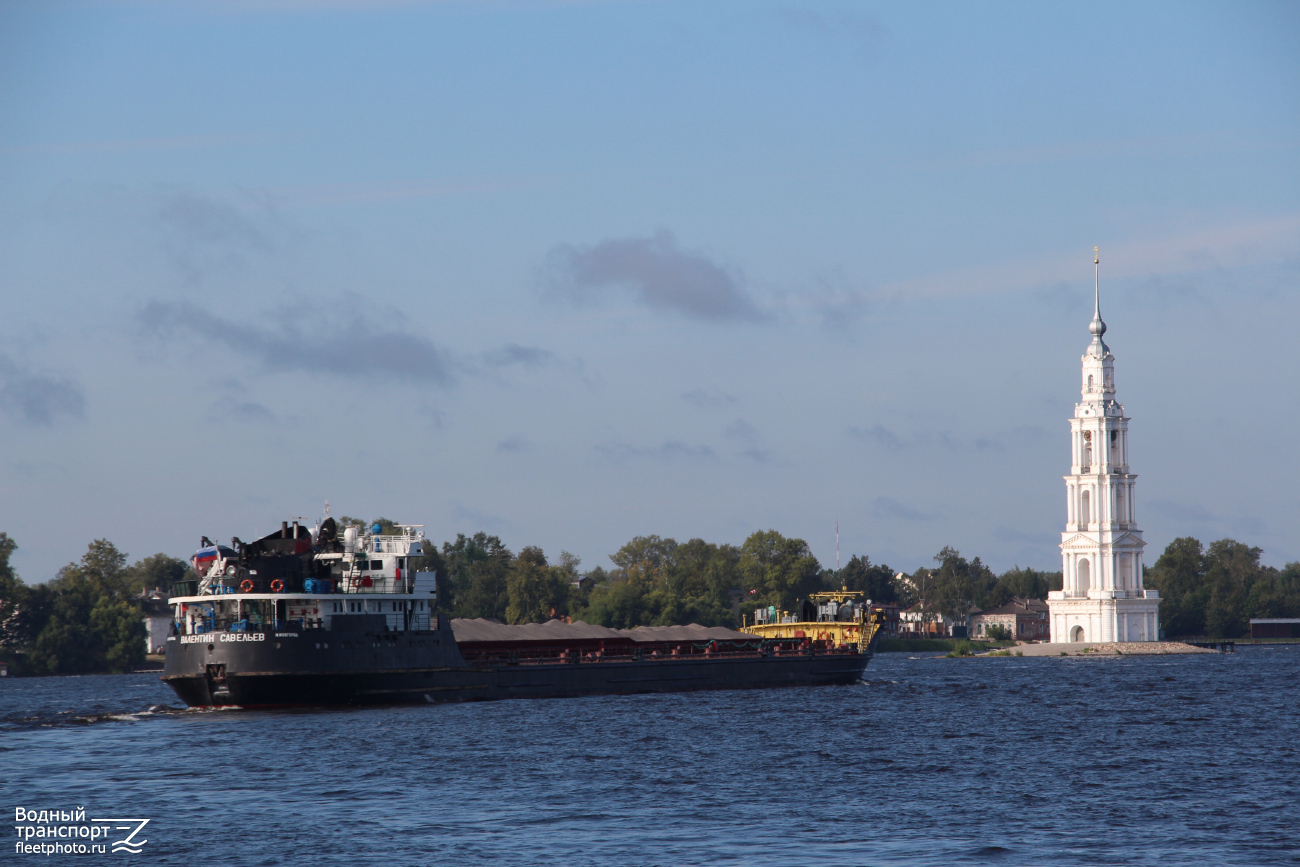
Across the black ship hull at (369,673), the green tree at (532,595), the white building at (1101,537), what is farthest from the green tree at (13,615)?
the white building at (1101,537)

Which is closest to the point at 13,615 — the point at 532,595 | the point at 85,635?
the point at 85,635

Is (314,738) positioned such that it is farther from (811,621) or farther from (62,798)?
(811,621)

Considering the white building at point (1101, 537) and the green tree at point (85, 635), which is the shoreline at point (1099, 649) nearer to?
the white building at point (1101, 537)

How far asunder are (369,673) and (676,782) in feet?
79.0

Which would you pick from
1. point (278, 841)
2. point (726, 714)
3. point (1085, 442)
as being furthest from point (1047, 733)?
point (1085, 442)

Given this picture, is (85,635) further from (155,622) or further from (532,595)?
(532,595)

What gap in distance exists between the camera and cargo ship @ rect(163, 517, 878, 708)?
6084 centimetres

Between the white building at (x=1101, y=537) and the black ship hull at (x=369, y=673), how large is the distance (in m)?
113

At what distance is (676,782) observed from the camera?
43.1 m

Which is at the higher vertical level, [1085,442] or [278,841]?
[1085,442]

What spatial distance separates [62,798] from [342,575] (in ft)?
84.7

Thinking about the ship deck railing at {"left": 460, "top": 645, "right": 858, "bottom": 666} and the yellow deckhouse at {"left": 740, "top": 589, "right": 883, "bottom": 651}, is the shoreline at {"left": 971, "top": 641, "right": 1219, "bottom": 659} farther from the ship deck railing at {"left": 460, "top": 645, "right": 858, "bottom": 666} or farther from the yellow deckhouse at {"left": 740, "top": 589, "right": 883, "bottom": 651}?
the ship deck railing at {"left": 460, "top": 645, "right": 858, "bottom": 666}

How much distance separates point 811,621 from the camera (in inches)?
3794

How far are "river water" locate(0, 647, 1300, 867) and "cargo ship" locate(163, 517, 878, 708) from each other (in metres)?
1.69
